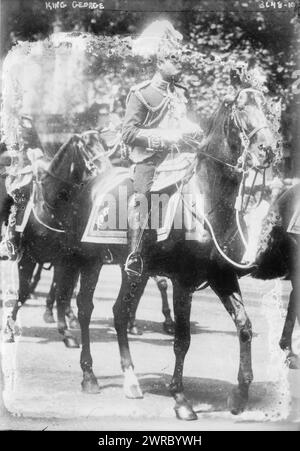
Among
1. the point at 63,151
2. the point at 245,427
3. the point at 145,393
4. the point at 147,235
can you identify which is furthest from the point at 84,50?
the point at 245,427

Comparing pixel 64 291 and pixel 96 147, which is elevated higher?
pixel 96 147

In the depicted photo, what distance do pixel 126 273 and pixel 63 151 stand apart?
2005 millimetres

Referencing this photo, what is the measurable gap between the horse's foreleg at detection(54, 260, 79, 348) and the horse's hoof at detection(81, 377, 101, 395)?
112 cm

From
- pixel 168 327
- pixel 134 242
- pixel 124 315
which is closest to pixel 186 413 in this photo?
pixel 124 315

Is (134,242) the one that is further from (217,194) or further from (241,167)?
(241,167)

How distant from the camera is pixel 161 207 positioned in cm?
902

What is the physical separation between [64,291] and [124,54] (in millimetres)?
3356

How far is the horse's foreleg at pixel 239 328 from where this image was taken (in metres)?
8.65

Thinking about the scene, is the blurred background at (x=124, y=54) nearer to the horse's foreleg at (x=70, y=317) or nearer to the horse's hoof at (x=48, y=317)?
the horse's foreleg at (x=70, y=317)

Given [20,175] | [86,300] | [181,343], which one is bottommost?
[181,343]

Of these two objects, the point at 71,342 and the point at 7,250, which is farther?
the point at 7,250

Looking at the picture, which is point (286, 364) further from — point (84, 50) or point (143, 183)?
point (84, 50)

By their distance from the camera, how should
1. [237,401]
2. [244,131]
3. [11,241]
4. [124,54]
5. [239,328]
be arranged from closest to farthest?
1. [244,131]
2. [239,328]
3. [237,401]
4. [124,54]
5. [11,241]

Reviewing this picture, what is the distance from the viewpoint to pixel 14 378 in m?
9.70
